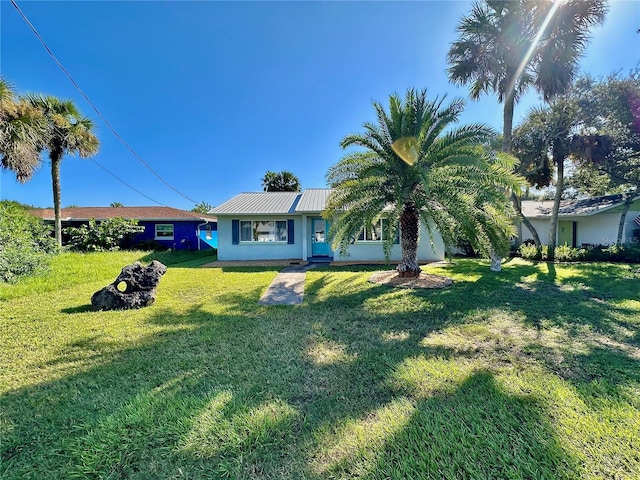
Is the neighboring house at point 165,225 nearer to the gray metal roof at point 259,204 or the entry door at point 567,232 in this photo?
the gray metal roof at point 259,204

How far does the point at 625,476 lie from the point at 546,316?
4604 mm

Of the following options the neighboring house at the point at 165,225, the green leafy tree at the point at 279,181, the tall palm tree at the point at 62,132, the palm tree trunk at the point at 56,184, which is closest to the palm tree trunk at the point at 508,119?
the neighboring house at the point at 165,225

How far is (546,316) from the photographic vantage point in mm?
5805

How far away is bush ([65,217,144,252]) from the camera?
1683 cm

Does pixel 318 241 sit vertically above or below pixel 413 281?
above

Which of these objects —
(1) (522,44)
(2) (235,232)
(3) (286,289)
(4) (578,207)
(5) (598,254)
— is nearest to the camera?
(3) (286,289)

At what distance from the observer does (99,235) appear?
17281 millimetres

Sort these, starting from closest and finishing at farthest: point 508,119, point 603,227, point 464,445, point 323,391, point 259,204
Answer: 1. point 464,445
2. point 323,391
3. point 508,119
4. point 259,204
5. point 603,227

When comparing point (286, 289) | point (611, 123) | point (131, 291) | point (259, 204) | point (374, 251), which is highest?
point (611, 123)

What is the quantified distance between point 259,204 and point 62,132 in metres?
11.9

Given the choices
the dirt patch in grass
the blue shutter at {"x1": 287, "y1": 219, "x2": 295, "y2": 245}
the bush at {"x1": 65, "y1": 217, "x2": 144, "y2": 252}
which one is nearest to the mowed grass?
the dirt patch in grass

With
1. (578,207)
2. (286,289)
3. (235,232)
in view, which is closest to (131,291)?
(286,289)

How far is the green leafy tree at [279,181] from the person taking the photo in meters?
35.4

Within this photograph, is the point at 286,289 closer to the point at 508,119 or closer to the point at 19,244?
the point at 19,244
